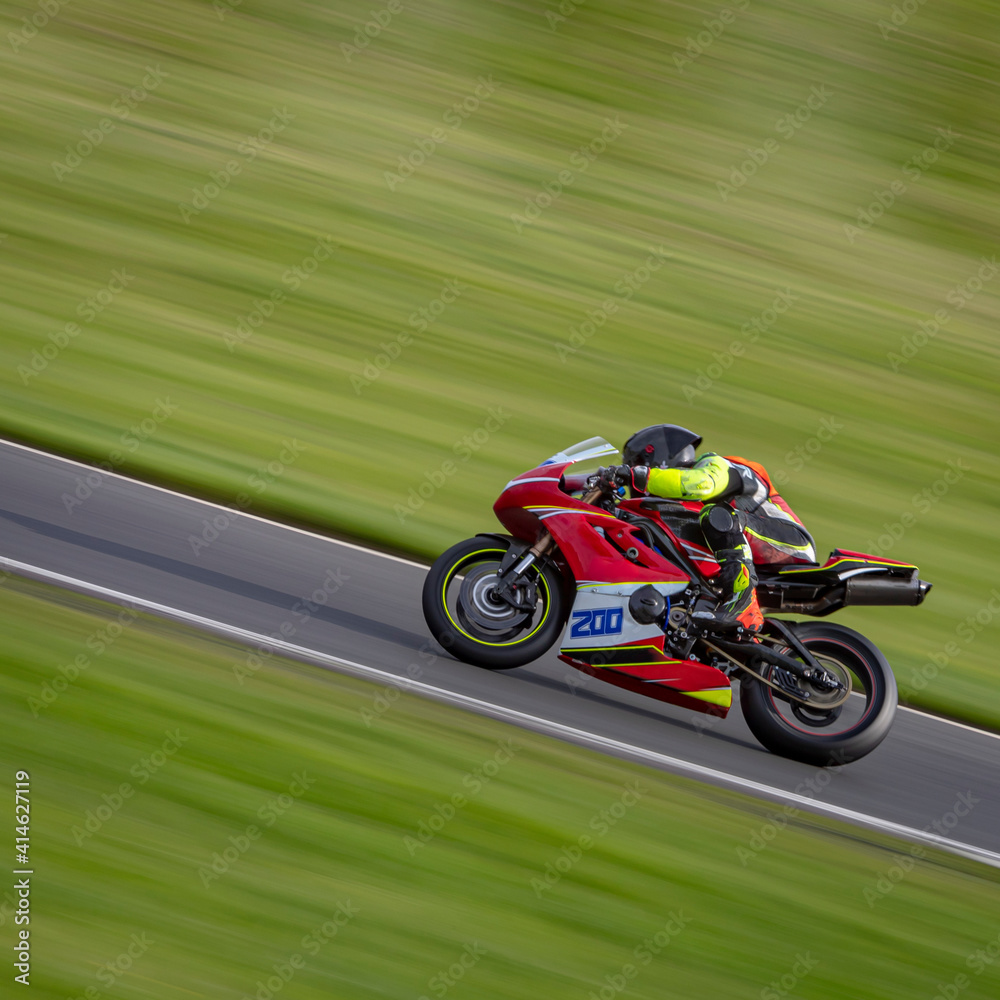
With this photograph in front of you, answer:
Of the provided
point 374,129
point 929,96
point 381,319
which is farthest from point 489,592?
point 929,96

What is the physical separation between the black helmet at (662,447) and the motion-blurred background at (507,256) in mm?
2806

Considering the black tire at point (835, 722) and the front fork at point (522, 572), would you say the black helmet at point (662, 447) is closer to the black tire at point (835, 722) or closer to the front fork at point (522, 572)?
the front fork at point (522, 572)

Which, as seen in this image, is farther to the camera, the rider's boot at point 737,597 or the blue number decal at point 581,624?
the blue number decal at point 581,624

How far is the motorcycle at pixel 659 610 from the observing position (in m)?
6.97

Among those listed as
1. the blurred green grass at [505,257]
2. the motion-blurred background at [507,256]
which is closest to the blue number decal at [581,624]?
the motion-blurred background at [507,256]

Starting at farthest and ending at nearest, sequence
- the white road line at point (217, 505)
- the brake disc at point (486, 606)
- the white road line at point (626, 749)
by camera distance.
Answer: the white road line at point (217, 505), the brake disc at point (486, 606), the white road line at point (626, 749)

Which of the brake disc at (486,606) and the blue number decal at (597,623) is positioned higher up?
the blue number decal at (597,623)

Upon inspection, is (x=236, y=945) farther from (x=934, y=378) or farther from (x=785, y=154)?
(x=785, y=154)

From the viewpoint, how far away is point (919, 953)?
5812 mm

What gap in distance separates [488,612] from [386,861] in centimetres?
194

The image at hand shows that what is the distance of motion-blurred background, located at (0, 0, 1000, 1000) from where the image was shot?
10.8 meters

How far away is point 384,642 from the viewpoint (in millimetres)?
7648

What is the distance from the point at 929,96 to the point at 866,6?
245 centimetres

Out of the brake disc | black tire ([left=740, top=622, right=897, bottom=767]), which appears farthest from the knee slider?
the brake disc
